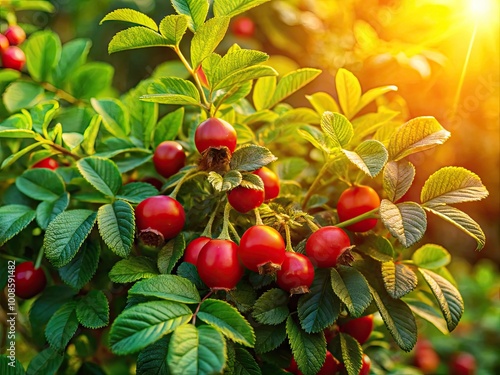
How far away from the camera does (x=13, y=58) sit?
1220mm

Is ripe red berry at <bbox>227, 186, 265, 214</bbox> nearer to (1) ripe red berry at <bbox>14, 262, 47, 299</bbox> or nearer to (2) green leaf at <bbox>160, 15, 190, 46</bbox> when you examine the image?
(2) green leaf at <bbox>160, 15, 190, 46</bbox>

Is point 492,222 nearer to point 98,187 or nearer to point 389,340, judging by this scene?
point 389,340

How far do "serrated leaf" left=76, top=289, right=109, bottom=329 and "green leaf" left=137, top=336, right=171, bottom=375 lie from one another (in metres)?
0.12

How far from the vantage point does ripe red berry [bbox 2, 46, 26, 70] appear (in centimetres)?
122

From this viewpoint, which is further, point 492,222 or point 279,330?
point 492,222

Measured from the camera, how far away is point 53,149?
3.31ft

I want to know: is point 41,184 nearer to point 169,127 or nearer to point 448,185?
point 169,127

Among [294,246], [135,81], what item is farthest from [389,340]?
[135,81]

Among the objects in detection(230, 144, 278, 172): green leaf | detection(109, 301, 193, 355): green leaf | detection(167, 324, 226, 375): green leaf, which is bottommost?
detection(109, 301, 193, 355): green leaf

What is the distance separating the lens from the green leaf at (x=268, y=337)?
82 cm

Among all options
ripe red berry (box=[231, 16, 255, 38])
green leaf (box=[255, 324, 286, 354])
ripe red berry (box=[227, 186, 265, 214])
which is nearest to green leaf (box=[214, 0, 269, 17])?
ripe red berry (box=[227, 186, 265, 214])

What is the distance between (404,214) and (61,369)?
2.24 ft

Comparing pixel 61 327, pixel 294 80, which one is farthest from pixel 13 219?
pixel 294 80

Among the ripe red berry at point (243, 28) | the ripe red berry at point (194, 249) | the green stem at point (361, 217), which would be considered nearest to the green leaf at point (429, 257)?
the green stem at point (361, 217)
